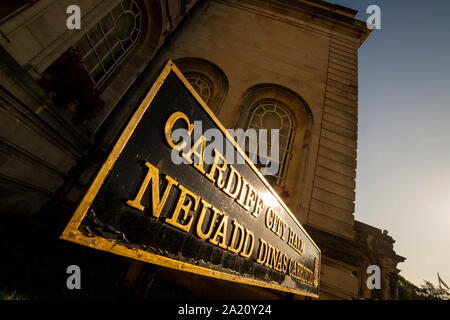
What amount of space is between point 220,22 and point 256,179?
9.20m

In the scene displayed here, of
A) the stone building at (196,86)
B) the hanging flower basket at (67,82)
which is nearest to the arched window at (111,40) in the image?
the stone building at (196,86)

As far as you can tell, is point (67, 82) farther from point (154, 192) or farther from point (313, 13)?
point (313, 13)

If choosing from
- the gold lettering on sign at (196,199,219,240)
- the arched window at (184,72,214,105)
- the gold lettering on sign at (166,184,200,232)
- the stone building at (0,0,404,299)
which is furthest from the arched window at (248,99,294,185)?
the gold lettering on sign at (166,184,200,232)

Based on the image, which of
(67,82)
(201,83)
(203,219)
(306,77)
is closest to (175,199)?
(203,219)

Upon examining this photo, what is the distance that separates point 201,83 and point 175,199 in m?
7.26

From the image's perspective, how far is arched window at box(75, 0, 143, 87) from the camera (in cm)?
447

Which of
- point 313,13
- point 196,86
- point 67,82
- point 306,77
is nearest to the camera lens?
point 67,82

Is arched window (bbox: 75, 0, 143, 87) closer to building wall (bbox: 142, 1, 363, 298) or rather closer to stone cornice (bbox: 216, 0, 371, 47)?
building wall (bbox: 142, 1, 363, 298)

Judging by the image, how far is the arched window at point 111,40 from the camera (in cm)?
447

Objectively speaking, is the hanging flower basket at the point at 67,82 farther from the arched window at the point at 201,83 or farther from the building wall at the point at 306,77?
the arched window at the point at 201,83

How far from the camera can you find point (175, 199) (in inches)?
39.4

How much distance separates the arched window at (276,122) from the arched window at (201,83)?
182 cm

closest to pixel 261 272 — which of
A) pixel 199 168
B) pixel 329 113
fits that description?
pixel 199 168
